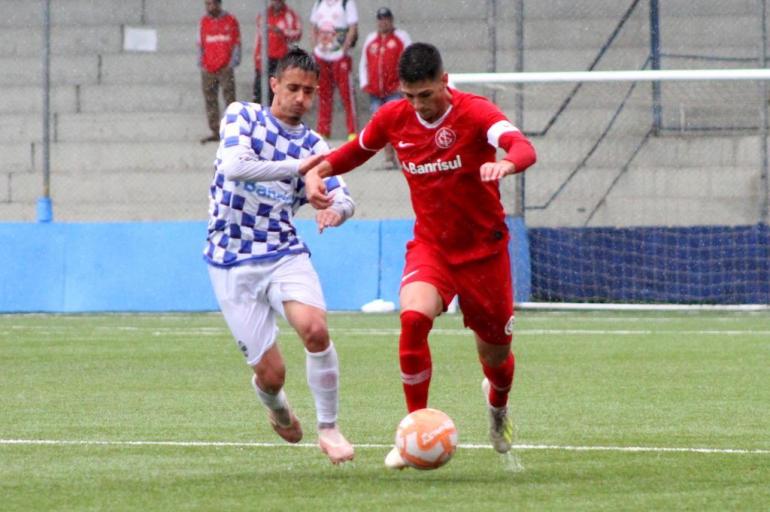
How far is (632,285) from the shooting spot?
62.3ft

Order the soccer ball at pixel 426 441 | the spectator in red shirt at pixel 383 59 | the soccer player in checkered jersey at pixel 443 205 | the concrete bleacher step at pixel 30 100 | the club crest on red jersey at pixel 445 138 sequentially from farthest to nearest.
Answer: the concrete bleacher step at pixel 30 100, the spectator in red shirt at pixel 383 59, the club crest on red jersey at pixel 445 138, the soccer player in checkered jersey at pixel 443 205, the soccer ball at pixel 426 441

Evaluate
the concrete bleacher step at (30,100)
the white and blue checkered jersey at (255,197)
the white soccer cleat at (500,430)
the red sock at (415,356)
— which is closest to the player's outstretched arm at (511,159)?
the red sock at (415,356)

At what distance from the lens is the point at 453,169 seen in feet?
24.7

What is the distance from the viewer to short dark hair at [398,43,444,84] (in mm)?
7234

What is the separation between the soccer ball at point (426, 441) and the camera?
683 cm

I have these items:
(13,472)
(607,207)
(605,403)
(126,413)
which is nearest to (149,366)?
(126,413)

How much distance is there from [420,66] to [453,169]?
1.76 ft

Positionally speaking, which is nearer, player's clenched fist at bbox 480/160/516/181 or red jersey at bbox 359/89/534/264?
player's clenched fist at bbox 480/160/516/181

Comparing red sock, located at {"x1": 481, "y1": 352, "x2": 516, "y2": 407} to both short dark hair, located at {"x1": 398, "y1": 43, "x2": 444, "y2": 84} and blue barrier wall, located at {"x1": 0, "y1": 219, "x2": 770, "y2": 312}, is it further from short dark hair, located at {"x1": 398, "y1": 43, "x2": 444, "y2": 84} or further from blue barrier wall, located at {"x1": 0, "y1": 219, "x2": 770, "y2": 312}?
blue barrier wall, located at {"x1": 0, "y1": 219, "x2": 770, "y2": 312}

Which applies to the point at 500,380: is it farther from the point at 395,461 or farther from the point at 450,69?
the point at 450,69

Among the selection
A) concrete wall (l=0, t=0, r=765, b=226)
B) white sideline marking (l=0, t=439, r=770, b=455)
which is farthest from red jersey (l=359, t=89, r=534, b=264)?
concrete wall (l=0, t=0, r=765, b=226)

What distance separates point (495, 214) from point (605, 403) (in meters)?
2.91

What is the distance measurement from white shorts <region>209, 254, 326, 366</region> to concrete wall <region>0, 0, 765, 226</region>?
40.6 ft

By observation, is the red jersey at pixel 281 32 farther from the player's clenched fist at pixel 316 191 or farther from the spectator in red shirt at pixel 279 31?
the player's clenched fist at pixel 316 191
